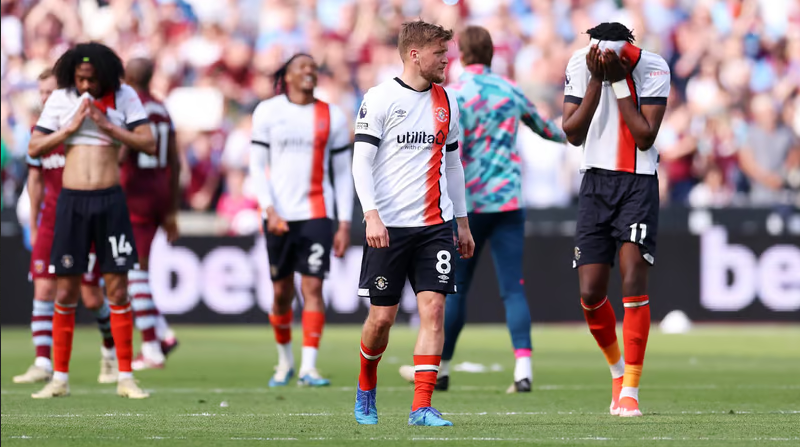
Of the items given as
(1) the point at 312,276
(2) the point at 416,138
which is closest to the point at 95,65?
(1) the point at 312,276

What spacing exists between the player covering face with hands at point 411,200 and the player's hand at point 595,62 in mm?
1088

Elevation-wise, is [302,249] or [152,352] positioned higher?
[302,249]

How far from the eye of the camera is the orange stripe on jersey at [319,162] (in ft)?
37.6

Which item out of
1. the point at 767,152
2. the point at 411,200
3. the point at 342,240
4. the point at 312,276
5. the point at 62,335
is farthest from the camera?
the point at 767,152

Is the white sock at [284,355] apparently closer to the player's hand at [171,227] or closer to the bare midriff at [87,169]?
the player's hand at [171,227]

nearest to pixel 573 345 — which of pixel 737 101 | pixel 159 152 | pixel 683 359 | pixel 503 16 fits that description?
pixel 683 359

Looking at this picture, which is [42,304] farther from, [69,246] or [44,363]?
[69,246]

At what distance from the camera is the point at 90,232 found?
998 centimetres

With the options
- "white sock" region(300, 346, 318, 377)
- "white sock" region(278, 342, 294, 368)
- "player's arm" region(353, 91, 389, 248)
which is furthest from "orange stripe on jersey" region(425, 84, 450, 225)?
"white sock" region(278, 342, 294, 368)

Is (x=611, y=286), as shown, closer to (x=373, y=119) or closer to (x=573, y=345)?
(x=573, y=345)

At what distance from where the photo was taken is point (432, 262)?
7.80 m

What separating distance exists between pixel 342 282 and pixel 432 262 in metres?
10.3

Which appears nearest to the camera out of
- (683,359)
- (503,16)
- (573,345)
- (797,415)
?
(797,415)

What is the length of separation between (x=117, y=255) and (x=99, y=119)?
0.97 meters
